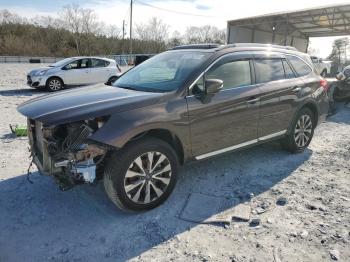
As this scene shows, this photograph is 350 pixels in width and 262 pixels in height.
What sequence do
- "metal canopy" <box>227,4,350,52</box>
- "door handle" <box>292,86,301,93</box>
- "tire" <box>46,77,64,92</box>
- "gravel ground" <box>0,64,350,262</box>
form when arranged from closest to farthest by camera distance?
"gravel ground" <box>0,64,350,262</box> → "door handle" <box>292,86,301,93</box> → "tire" <box>46,77,64,92</box> → "metal canopy" <box>227,4,350,52</box>

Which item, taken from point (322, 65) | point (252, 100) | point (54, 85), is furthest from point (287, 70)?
point (322, 65)

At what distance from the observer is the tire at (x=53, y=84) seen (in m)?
13.3

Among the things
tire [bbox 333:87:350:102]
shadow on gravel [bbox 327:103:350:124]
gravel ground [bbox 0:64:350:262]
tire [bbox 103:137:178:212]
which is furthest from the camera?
tire [bbox 333:87:350:102]

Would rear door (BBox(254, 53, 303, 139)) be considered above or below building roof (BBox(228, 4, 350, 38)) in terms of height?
below

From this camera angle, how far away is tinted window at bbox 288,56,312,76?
5480mm

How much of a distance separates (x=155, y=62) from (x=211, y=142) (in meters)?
1.53

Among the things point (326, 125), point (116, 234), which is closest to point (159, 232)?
point (116, 234)

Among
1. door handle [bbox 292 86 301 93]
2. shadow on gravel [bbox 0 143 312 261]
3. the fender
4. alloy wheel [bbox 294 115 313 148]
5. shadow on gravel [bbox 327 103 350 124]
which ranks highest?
door handle [bbox 292 86 301 93]

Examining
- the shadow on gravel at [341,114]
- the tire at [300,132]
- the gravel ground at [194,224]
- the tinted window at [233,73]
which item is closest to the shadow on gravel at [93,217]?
the gravel ground at [194,224]

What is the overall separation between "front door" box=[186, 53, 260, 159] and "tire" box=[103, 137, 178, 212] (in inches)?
18.5

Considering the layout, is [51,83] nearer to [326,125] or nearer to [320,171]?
[326,125]

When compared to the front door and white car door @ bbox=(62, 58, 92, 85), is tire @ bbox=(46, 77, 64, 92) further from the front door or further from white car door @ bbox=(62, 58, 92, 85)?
the front door

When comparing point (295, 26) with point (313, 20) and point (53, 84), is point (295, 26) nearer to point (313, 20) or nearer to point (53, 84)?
point (313, 20)

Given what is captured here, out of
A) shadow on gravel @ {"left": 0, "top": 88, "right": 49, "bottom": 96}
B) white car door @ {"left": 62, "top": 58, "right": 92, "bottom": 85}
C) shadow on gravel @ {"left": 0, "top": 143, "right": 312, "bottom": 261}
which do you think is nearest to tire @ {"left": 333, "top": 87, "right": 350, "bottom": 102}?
shadow on gravel @ {"left": 0, "top": 143, "right": 312, "bottom": 261}
